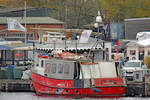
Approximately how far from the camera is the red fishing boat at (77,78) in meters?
47.6

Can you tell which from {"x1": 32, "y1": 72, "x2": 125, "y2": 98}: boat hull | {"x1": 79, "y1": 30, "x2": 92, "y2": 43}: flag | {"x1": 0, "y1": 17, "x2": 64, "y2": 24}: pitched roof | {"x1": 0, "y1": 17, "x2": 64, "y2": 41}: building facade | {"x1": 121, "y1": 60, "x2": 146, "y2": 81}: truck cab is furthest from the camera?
{"x1": 0, "y1": 17, "x2": 64, "y2": 24}: pitched roof

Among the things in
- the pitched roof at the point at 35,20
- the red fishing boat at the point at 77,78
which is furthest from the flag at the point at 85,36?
the pitched roof at the point at 35,20

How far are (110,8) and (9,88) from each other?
3733 cm

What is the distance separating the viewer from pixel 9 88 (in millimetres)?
55031

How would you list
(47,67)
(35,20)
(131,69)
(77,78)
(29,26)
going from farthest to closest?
(35,20)
(29,26)
(131,69)
(47,67)
(77,78)

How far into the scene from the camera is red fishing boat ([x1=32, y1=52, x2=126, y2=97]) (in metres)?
47.6

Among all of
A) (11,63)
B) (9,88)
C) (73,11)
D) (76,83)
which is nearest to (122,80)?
(76,83)

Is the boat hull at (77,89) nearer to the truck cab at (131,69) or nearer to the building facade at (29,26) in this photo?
the truck cab at (131,69)

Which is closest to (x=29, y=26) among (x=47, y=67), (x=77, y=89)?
(x=47, y=67)

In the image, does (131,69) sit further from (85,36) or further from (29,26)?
(29,26)

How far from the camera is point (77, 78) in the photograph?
48.4 metres

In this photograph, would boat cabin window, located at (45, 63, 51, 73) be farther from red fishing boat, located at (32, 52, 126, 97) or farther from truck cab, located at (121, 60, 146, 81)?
truck cab, located at (121, 60, 146, 81)

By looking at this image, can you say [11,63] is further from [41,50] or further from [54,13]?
[54,13]

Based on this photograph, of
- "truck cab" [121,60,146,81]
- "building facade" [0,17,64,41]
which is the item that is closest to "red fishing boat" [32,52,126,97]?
"truck cab" [121,60,146,81]
